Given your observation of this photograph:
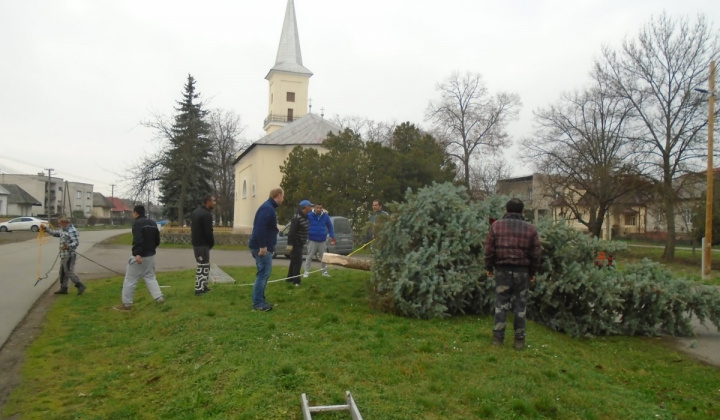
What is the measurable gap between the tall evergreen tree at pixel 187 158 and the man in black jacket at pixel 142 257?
35.0m

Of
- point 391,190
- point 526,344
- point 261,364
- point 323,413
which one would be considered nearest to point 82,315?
point 261,364

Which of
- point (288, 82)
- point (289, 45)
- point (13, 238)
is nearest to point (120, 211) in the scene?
point (288, 82)

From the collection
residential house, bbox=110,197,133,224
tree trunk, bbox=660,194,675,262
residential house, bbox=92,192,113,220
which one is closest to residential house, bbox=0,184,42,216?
residential house, bbox=110,197,133,224

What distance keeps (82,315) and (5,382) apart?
148 inches

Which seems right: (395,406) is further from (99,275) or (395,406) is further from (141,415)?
(99,275)

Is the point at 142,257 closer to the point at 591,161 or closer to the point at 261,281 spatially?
the point at 261,281

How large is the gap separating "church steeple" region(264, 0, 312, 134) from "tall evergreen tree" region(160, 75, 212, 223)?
14.8 metres

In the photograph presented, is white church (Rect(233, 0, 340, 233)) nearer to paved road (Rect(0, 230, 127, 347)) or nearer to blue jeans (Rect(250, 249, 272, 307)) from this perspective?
paved road (Rect(0, 230, 127, 347))

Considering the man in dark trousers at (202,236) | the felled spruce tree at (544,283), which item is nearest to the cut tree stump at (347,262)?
the felled spruce tree at (544,283)

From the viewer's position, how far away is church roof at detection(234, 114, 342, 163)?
161 feet

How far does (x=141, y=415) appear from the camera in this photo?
4582 millimetres

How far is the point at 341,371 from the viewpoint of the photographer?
516 cm

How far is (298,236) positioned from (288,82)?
51715 mm

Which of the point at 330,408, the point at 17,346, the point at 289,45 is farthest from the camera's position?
the point at 289,45
